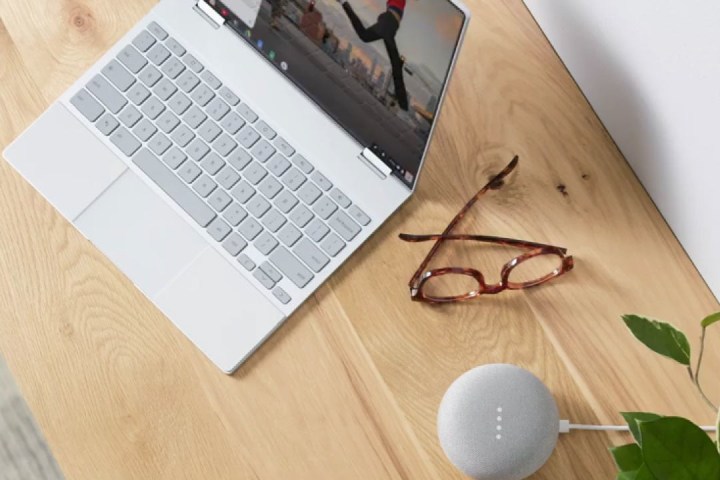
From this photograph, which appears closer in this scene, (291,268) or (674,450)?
(674,450)

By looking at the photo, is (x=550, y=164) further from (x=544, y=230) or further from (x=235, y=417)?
(x=235, y=417)

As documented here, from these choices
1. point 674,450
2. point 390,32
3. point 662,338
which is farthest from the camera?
point 390,32

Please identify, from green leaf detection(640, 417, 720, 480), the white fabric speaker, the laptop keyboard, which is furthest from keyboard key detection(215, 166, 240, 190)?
green leaf detection(640, 417, 720, 480)

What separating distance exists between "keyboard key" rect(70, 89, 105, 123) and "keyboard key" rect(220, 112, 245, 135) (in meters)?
0.13

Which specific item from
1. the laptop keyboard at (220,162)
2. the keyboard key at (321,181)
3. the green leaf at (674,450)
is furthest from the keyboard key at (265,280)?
the green leaf at (674,450)

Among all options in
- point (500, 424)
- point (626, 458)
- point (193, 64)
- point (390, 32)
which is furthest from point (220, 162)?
point (626, 458)

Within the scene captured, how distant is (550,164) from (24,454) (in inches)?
39.1

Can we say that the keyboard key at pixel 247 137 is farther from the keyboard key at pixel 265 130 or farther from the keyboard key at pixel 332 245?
the keyboard key at pixel 332 245

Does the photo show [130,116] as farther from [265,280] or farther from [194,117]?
[265,280]

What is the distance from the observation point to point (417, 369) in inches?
36.1

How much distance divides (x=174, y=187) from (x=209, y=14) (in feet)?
0.61

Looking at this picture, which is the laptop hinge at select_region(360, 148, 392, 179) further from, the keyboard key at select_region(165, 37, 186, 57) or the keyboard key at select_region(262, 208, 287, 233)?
the keyboard key at select_region(165, 37, 186, 57)

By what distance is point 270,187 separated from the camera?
0.95 meters

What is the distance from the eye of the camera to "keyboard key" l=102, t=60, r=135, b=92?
0.99 metres
